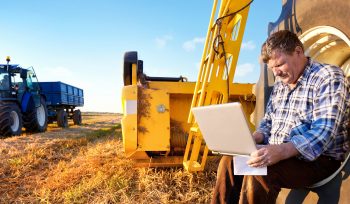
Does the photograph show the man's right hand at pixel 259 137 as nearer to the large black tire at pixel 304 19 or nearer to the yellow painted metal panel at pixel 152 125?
the large black tire at pixel 304 19

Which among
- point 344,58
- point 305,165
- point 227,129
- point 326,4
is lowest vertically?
point 305,165

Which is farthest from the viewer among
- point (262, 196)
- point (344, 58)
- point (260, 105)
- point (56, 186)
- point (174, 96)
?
point (174, 96)

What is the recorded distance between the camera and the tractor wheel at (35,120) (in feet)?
40.0

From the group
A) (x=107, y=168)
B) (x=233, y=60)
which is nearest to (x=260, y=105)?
(x=233, y=60)

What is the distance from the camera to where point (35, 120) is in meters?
12.3

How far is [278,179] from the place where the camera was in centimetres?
208

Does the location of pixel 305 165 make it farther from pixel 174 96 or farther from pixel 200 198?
pixel 174 96

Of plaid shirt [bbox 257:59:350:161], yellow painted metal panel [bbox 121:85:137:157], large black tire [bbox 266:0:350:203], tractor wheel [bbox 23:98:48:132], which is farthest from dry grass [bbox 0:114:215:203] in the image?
tractor wheel [bbox 23:98:48:132]

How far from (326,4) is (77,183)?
3270 mm

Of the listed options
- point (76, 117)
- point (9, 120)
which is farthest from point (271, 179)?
point (76, 117)

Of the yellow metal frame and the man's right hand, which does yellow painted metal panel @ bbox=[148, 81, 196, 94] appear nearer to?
the yellow metal frame

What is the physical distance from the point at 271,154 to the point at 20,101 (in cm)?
1134

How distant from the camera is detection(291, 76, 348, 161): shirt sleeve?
1.92 m

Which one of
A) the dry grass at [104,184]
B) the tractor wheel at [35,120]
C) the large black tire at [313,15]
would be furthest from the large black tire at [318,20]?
the tractor wheel at [35,120]
